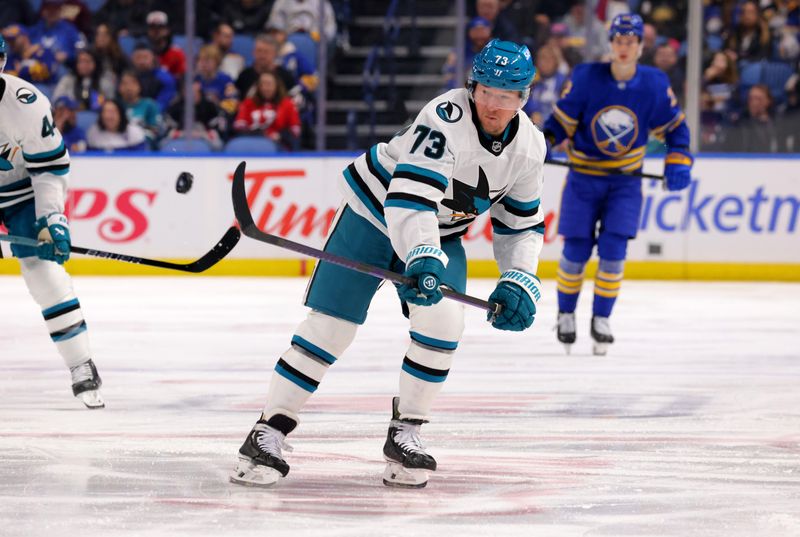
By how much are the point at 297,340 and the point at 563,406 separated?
142 cm

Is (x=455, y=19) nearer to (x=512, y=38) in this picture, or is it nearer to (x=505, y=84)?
(x=512, y=38)

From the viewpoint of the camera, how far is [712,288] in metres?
7.75

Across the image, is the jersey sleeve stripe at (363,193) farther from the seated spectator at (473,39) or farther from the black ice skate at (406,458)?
the seated spectator at (473,39)

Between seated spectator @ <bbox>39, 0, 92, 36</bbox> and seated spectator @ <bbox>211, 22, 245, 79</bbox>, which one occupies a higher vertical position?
seated spectator @ <bbox>39, 0, 92, 36</bbox>

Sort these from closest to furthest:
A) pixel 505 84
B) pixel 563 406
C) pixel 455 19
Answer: pixel 505 84 < pixel 563 406 < pixel 455 19

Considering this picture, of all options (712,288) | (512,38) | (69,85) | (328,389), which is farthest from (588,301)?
(69,85)

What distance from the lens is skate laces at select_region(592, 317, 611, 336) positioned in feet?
17.8

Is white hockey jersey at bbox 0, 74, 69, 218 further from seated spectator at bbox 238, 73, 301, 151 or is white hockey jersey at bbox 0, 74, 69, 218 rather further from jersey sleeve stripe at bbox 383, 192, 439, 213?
seated spectator at bbox 238, 73, 301, 151

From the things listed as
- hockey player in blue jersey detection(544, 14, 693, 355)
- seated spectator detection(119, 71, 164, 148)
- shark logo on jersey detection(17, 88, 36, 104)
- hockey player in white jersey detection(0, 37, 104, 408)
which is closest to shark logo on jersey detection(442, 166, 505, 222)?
hockey player in white jersey detection(0, 37, 104, 408)

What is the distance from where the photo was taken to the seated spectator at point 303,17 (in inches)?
341

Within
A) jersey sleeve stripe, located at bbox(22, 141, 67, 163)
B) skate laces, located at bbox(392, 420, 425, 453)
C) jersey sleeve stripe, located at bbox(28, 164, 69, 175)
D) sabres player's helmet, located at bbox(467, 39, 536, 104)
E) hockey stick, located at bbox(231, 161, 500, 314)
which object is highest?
sabres player's helmet, located at bbox(467, 39, 536, 104)

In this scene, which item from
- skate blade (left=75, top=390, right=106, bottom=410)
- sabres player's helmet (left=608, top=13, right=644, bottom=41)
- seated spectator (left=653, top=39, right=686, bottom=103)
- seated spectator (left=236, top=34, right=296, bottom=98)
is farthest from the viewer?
seated spectator (left=236, top=34, right=296, bottom=98)

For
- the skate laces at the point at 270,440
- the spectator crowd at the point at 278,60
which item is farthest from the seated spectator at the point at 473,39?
the skate laces at the point at 270,440

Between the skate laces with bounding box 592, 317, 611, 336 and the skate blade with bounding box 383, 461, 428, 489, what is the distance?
8.06 feet
